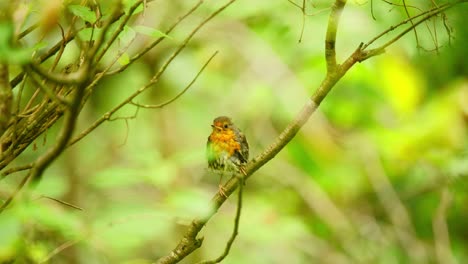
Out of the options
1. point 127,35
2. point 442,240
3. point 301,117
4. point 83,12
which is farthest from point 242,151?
point 442,240

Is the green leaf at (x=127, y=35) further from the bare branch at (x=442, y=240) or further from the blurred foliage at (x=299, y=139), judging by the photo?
the bare branch at (x=442, y=240)

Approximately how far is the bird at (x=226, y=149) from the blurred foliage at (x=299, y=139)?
1.08 m

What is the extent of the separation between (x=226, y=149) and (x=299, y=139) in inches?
113

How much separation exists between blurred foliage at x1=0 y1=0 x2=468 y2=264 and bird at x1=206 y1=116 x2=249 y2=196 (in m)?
1.08

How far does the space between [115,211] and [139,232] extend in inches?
12.8

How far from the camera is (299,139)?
5641 millimetres

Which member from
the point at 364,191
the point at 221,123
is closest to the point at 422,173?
the point at 364,191

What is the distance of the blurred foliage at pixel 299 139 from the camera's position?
15.9 feet

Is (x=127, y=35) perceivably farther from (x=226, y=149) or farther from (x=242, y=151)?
(x=242, y=151)

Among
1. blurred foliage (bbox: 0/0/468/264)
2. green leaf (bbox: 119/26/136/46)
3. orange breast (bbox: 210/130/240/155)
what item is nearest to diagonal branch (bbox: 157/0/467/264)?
green leaf (bbox: 119/26/136/46)

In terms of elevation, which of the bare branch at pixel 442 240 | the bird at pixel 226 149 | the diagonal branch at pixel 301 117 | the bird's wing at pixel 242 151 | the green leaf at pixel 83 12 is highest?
the green leaf at pixel 83 12

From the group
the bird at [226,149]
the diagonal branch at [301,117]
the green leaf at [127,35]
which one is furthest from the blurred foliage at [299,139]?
the green leaf at [127,35]

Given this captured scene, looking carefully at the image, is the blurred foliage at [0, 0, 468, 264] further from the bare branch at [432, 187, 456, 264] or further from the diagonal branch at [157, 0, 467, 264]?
the diagonal branch at [157, 0, 467, 264]

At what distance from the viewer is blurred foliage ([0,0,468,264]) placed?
4840mm
